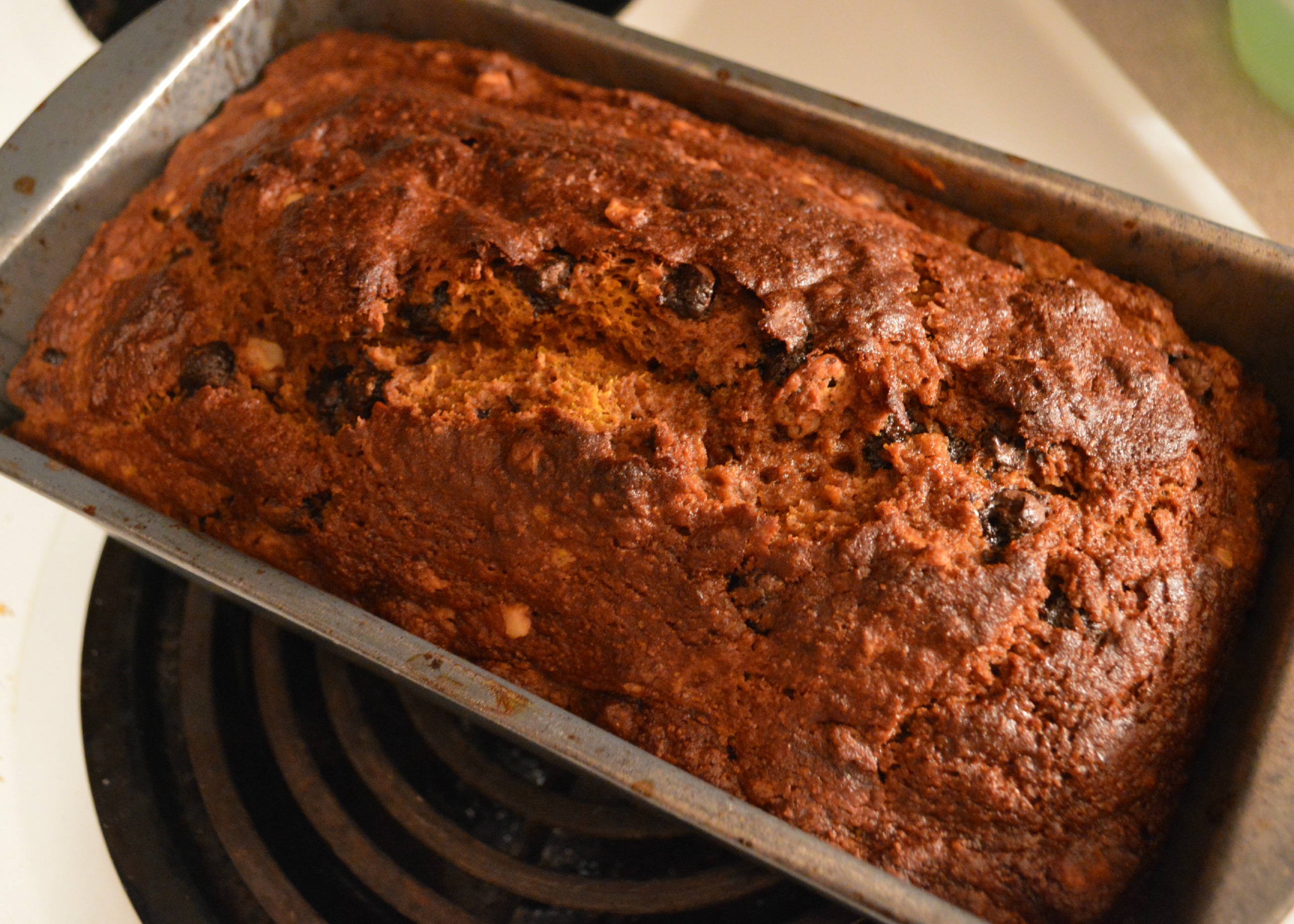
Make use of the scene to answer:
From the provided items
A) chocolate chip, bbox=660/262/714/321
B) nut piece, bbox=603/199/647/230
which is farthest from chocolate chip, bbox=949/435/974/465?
nut piece, bbox=603/199/647/230

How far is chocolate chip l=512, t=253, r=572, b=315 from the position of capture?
4.00ft

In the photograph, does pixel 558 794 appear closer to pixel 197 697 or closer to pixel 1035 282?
pixel 197 697

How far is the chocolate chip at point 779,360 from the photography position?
116 centimetres

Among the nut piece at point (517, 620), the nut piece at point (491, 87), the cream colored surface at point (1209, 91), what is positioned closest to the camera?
the nut piece at point (517, 620)

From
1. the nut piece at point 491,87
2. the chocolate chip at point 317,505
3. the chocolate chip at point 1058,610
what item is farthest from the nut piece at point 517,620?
the nut piece at point 491,87

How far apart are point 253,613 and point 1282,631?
4.68 feet

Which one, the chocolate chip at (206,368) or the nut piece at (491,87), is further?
the nut piece at (491,87)

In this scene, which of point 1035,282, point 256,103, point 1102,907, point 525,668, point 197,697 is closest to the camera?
point 1102,907

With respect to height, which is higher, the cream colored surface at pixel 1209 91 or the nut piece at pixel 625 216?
the nut piece at pixel 625 216

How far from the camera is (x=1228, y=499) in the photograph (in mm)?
1205

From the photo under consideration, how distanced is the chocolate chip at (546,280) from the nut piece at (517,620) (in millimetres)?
401

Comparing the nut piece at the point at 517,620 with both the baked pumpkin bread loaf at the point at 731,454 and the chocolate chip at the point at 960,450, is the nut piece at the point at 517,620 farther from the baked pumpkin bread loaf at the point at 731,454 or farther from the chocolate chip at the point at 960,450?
the chocolate chip at the point at 960,450

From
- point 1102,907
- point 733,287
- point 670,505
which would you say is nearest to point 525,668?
point 670,505

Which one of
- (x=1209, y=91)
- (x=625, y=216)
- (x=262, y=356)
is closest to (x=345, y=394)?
(x=262, y=356)
